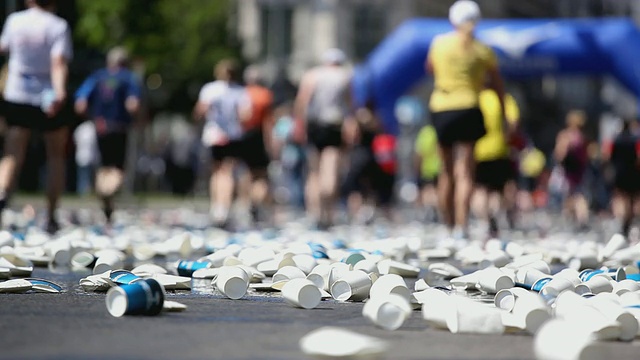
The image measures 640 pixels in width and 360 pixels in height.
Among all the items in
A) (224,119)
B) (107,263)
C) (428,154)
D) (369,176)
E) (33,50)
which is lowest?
(369,176)

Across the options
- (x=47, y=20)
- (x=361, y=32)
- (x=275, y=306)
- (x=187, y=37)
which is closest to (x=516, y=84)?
(x=361, y=32)

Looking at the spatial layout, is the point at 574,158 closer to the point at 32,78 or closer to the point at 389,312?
the point at 32,78

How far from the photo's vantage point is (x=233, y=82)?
1619 cm

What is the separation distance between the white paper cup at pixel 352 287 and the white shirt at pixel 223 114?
34.1 feet

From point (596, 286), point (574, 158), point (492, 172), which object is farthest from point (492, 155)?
point (596, 286)

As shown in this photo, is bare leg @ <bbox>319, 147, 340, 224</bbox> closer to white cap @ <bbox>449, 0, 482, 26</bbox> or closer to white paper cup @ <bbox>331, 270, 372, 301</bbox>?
white cap @ <bbox>449, 0, 482, 26</bbox>

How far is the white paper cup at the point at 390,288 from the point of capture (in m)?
4.86

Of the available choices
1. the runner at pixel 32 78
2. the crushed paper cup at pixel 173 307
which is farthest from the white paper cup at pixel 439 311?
the runner at pixel 32 78

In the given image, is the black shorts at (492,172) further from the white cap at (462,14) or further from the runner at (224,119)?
the white cap at (462,14)

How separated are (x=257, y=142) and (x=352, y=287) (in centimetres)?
1160

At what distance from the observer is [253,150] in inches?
662

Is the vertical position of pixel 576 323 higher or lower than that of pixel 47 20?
lower

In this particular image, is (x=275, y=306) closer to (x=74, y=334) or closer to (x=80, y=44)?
(x=74, y=334)

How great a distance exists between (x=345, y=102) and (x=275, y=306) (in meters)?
10.1
